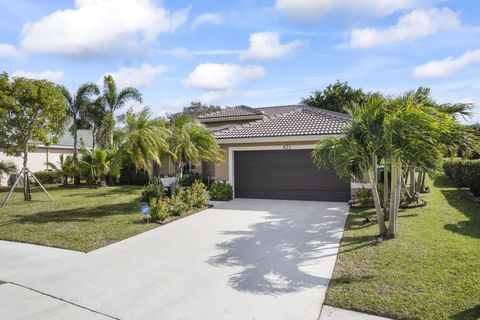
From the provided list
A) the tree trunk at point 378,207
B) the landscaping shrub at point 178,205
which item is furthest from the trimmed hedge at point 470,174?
the landscaping shrub at point 178,205

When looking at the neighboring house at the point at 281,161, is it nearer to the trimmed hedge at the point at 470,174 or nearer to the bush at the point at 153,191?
the bush at the point at 153,191

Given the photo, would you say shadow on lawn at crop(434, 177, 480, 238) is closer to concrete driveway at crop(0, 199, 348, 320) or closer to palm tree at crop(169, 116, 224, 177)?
concrete driveway at crop(0, 199, 348, 320)

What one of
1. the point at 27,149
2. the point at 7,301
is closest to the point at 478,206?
the point at 7,301

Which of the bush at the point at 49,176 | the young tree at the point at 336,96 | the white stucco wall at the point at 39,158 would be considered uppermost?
the young tree at the point at 336,96

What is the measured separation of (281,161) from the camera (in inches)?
550

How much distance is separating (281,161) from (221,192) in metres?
3.21

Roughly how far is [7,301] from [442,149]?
981 cm

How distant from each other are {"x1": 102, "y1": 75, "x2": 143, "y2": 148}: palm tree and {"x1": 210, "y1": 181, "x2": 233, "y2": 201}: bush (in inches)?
501

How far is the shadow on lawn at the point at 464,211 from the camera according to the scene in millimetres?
7900

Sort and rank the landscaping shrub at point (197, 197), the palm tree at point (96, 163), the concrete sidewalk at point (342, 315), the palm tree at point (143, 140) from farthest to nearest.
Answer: the palm tree at point (96, 163) → the landscaping shrub at point (197, 197) → the palm tree at point (143, 140) → the concrete sidewalk at point (342, 315)

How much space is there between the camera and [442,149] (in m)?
7.72

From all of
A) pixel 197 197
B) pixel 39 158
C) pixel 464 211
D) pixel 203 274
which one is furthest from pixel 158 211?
pixel 39 158

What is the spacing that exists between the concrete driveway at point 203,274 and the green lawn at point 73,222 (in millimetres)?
775

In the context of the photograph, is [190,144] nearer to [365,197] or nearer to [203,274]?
[365,197]
